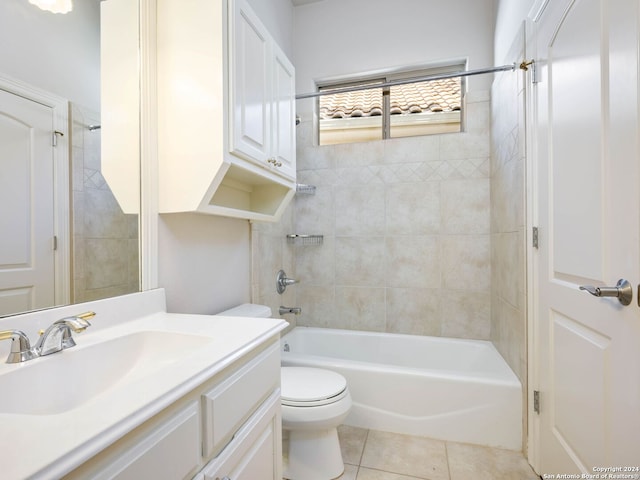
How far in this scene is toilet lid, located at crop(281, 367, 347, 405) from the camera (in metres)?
1.38

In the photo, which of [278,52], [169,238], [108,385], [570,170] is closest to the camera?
[108,385]

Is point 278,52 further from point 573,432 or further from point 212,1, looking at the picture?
point 573,432

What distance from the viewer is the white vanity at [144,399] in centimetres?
44

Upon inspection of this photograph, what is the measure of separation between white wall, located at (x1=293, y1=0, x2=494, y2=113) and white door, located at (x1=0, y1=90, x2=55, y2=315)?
2.03 meters

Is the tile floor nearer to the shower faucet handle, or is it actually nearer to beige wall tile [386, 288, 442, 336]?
beige wall tile [386, 288, 442, 336]

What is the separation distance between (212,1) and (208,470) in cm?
150

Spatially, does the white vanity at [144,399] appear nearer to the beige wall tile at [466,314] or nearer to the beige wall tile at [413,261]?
the beige wall tile at [413,261]

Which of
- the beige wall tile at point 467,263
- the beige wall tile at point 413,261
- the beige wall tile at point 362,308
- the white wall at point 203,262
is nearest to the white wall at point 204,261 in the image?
the white wall at point 203,262

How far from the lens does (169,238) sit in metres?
1.33

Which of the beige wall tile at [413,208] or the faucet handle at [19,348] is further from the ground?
the beige wall tile at [413,208]

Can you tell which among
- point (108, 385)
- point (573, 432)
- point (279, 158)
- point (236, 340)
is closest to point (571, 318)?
point (573, 432)

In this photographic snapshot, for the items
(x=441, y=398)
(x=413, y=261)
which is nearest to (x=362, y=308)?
(x=413, y=261)

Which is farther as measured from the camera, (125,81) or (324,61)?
(324,61)

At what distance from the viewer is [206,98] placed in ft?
3.94
